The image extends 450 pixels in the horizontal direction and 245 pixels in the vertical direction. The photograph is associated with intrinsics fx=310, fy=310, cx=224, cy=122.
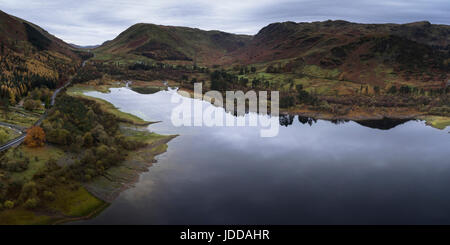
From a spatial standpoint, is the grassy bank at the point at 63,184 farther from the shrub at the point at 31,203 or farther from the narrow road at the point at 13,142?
the narrow road at the point at 13,142

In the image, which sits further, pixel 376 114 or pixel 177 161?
pixel 376 114

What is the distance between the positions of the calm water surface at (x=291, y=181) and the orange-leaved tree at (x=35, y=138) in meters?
25.1

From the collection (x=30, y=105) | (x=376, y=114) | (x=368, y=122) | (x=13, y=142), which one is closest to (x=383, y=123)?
(x=368, y=122)

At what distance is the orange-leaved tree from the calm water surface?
82.3ft

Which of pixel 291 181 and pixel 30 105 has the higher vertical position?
pixel 30 105

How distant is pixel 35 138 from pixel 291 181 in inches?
2288

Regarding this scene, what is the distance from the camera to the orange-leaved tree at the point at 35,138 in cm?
6919

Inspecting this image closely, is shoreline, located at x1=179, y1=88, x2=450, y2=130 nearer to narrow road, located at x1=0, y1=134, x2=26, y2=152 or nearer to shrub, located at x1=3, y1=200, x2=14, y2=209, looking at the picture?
narrow road, located at x1=0, y1=134, x2=26, y2=152

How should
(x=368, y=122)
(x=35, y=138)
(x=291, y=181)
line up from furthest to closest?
(x=368, y=122) < (x=35, y=138) < (x=291, y=181)

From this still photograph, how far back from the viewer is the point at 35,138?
70250 millimetres

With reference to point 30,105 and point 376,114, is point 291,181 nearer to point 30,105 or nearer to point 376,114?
point 30,105
